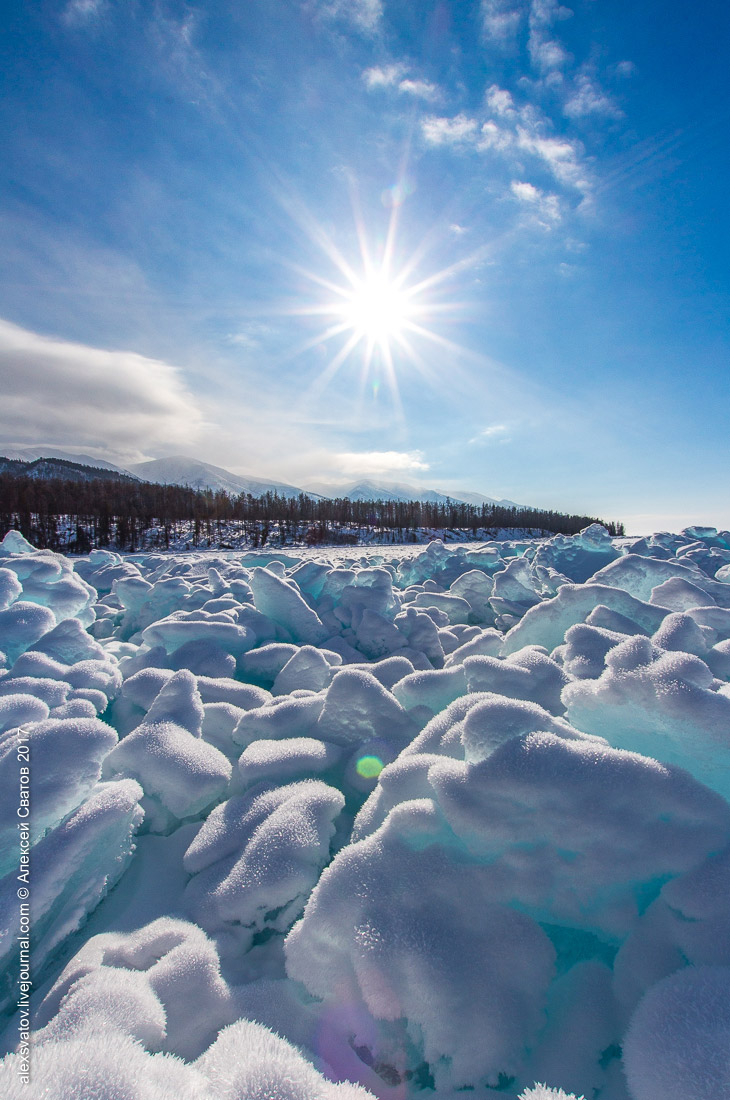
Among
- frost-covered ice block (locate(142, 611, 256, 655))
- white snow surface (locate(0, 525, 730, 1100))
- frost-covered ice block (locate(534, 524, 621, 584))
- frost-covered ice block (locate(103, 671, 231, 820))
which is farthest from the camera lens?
frost-covered ice block (locate(534, 524, 621, 584))

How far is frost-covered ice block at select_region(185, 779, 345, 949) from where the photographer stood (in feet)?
4.36

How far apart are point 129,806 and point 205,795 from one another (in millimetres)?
274

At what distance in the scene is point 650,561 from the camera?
13.8 feet

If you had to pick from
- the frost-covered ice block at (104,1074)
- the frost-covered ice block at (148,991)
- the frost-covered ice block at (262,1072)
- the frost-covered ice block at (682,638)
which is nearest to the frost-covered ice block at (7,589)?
the frost-covered ice block at (148,991)

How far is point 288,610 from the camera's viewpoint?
4223mm

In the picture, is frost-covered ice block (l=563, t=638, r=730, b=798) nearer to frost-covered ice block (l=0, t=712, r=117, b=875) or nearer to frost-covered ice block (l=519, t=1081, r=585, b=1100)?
frost-covered ice block (l=519, t=1081, r=585, b=1100)

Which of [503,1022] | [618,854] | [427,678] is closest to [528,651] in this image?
[427,678]

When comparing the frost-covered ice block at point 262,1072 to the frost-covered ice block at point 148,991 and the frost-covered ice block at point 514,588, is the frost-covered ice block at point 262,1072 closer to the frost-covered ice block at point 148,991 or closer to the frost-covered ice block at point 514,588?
the frost-covered ice block at point 148,991

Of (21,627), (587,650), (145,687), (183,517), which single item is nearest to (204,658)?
(145,687)

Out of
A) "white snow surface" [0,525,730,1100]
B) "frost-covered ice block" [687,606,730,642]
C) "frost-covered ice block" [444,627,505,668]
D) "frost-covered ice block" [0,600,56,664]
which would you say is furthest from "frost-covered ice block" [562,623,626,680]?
"frost-covered ice block" [0,600,56,664]

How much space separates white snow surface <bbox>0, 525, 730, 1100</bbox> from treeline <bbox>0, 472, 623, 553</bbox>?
45.6 meters

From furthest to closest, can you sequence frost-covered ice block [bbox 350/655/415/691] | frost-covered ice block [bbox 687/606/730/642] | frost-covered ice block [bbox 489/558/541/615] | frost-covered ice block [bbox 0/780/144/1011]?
frost-covered ice block [bbox 489/558/541/615]
frost-covered ice block [bbox 687/606/730/642]
frost-covered ice block [bbox 350/655/415/691]
frost-covered ice block [bbox 0/780/144/1011]

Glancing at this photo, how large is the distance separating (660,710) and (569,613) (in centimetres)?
177

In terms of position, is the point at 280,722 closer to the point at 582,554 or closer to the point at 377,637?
the point at 377,637
